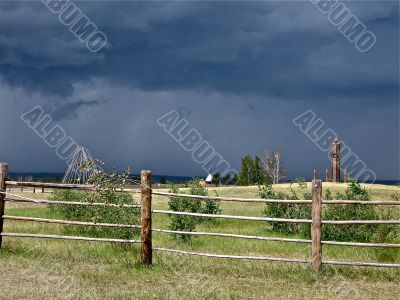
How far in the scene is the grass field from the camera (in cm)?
695

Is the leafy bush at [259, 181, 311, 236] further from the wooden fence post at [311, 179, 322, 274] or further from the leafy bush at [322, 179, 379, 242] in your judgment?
the wooden fence post at [311, 179, 322, 274]

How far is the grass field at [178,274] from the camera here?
22.8ft

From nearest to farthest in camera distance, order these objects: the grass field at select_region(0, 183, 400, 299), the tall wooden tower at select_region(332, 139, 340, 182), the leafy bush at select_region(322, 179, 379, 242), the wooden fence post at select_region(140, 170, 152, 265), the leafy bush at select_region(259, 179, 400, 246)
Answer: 1. the grass field at select_region(0, 183, 400, 299)
2. the wooden fence post at select_region(140, 170, 152, 265)
3. the leafy bush at select_region(259, 179, 400, 246)
4. the leafy bush at select_region(322, 179, 379, 242)
5. the tall wooden tower at select_region(332, 139, 340, 182)

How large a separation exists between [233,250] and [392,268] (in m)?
2.94

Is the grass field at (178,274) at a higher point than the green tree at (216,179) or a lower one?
lower

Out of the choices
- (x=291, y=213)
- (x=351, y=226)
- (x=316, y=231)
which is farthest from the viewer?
(x=291, y=213)

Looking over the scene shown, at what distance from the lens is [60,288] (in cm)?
712

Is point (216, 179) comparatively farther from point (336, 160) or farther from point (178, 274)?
point (178, 274)

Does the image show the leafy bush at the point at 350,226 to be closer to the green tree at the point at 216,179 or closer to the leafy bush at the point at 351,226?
the leafy bush at the point at 351,226

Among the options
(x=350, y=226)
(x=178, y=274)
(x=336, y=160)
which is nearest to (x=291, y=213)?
(x=350, y=226)

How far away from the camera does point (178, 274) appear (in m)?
7.93

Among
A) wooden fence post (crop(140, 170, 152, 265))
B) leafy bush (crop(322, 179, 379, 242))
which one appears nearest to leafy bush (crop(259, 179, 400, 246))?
leafy bush (crop(322, 179, 379, 242))

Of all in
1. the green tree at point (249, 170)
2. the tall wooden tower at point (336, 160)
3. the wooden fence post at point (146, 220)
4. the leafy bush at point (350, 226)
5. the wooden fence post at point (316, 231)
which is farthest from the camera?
the green tree at point (249, 170)

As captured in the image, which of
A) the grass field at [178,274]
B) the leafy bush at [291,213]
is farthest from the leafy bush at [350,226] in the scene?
the grass field at [178,274]
